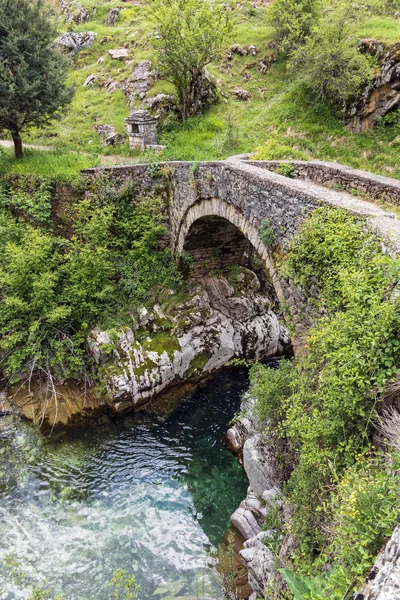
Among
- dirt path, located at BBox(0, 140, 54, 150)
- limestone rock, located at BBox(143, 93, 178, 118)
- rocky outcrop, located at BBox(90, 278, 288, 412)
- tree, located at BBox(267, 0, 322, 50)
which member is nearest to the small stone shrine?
limestone rock, located at BBox(143, 93, 178, 118)

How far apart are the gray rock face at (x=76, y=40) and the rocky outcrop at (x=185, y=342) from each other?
22570 mm

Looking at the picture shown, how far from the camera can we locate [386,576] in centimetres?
220

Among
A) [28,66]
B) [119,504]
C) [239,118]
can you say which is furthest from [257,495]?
[239,118]

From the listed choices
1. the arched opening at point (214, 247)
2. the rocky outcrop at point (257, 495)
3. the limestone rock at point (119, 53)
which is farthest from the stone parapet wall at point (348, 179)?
the limestone rock at point (119, 53)

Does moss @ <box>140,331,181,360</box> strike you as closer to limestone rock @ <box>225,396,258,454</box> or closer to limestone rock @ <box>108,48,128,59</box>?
limestone rock @ <box>225,396,258,454</box>

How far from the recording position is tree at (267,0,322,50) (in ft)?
62.3

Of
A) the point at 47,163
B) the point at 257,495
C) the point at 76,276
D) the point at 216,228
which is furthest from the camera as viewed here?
the point at 47,163

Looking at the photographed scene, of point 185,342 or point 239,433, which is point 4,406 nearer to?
point 185,342

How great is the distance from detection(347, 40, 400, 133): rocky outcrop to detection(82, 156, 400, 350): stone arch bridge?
7.70 m

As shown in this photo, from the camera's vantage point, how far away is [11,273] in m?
10.9

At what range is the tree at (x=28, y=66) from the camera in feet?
39.9

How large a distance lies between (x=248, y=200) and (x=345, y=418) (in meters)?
5.27

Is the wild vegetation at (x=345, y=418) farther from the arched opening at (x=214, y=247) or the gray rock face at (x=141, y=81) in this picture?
the gray rock face at (x=141, y=81)

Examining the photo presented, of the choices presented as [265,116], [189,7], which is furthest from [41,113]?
[265,116]
